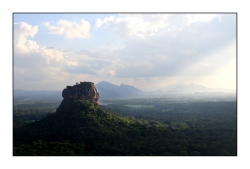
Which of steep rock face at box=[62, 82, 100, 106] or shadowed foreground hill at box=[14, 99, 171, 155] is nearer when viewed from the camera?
shadowed foreground hill at box=[14, 99, 171, 155]

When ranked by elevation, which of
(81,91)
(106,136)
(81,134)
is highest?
(81,91)

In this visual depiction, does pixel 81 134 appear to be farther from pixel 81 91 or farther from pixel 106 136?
pixel 81 91

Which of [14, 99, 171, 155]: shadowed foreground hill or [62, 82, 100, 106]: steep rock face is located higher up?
[62, 82, 100, 106]: steep rock face

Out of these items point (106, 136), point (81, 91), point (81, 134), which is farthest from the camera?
point (81, 91)

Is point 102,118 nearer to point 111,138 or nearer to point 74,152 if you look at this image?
point 111,138

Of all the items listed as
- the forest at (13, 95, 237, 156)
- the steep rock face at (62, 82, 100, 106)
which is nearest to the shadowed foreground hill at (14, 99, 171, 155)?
the forest at (13, 95, 237, 156)

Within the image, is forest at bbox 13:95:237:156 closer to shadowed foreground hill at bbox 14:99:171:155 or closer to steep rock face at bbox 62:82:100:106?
shadowed foreground hill at bbox 14:99:171:155

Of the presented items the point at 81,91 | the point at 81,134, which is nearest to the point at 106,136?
the point at 81,134

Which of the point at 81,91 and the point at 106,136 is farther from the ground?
the point at 81,91
